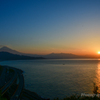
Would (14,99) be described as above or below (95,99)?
below

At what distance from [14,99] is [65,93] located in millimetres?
14651

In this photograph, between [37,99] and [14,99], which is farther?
[37,99]

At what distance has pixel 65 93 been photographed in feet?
86.9

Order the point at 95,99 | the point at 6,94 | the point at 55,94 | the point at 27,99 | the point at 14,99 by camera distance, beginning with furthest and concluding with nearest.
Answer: the point at 55,94, the point at 6,94, the point at 27,99, the point at 14,99, the point at 95,99

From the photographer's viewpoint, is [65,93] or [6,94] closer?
[6,94]

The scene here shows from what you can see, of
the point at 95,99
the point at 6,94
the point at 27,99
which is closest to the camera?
the point at 95,99

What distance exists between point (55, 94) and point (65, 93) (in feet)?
9.31

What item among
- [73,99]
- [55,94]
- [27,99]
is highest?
[73,99]

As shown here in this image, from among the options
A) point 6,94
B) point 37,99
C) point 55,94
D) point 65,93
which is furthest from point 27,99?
point 65,93

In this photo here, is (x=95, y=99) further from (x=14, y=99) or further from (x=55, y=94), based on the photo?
(x=55, y=94)

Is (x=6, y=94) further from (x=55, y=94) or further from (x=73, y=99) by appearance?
(x=73, y=99)

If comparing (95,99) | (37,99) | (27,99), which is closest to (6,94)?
(27,99)

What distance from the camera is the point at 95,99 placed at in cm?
1252

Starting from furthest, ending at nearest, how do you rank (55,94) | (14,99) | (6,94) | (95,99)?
(55,94)
(6,94)
(14,99)
(95,99)
